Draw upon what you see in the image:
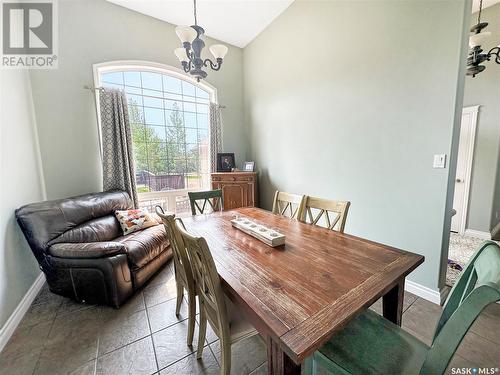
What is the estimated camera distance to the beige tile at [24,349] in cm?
136

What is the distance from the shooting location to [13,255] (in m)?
1.84

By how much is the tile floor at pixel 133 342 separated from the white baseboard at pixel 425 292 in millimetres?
63

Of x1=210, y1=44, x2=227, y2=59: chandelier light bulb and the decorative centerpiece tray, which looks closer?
the decorative centerpiece tray

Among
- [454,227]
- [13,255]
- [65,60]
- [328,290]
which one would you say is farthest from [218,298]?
[454,227]

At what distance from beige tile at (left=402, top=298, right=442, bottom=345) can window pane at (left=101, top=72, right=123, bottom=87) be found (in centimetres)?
447

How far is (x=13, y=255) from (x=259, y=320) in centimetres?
237

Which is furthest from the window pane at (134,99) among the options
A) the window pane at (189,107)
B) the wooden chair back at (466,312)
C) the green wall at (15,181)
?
the wooden chair back at (466,312)

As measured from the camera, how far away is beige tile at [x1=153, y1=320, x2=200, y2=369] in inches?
55.8

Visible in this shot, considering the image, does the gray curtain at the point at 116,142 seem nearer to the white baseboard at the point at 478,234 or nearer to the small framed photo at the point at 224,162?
the small framed photo at the point at 224,162

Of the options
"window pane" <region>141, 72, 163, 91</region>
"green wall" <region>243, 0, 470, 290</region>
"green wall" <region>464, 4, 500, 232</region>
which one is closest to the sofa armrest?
"green wall" <region>243, 0, 470, 290</region>

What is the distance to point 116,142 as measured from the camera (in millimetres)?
2979

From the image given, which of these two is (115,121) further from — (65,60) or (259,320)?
(259,320)

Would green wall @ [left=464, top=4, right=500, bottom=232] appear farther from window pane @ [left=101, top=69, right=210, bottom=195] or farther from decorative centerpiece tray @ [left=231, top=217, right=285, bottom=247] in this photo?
window pane @ [left=101, top=69, right=210, bottom=195]

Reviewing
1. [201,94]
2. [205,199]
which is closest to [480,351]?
[205,199]
